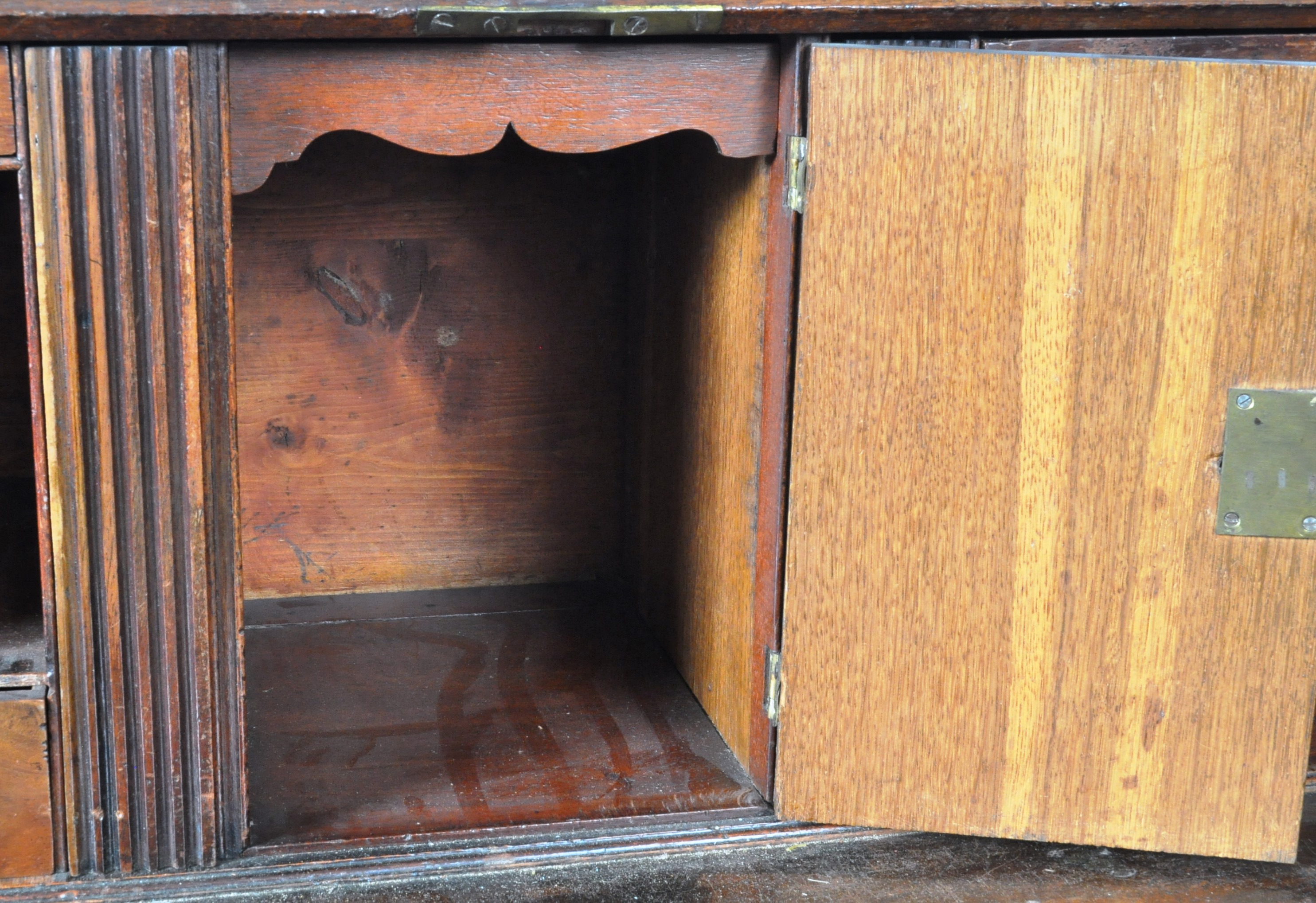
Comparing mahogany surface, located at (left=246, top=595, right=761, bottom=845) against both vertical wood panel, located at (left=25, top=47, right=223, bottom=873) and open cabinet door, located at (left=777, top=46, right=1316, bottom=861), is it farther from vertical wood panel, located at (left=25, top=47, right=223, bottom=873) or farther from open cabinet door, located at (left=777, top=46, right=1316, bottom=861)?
open cabinet door, located at (left=777, top=46, right=1316, bottom=861)

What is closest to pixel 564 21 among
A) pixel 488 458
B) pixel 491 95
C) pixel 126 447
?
pixel 491 95

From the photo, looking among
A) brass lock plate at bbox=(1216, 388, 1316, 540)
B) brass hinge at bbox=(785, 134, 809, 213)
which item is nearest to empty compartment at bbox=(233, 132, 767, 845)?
brass hinge at bbox=(785, 134, 809, 213)

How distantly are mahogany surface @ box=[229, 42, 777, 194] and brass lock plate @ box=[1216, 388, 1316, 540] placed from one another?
0.63 m

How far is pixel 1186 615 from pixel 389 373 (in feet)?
A: 4.60

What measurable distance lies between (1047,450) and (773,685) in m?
0.43

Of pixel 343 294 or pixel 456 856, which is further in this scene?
pixel 343 294

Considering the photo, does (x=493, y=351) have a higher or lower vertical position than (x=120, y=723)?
higher

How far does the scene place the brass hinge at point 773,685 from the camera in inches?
59.6

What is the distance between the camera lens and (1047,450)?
141 centimetres

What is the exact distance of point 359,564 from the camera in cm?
232

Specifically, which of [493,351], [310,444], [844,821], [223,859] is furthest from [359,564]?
[844,821]

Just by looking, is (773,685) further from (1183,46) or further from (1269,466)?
(1183,46)

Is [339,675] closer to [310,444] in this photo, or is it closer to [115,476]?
[310,444]

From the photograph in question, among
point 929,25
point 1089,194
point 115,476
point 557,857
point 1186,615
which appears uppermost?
point 929,25
